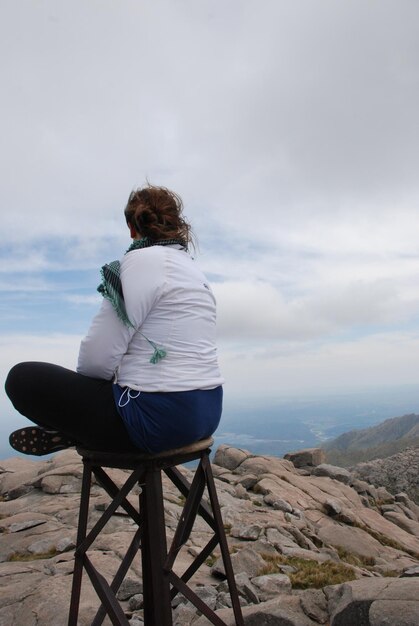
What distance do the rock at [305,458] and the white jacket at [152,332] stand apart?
79.3 ft

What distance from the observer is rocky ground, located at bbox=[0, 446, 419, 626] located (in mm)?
6227

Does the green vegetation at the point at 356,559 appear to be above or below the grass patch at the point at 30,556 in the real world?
below

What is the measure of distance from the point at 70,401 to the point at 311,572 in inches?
297

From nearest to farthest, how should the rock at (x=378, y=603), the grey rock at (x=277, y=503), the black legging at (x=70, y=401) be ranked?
the black legging at (x=70, y=401) < the rock at (x=378, y=603) < the grey rock at (x=277, y=503)

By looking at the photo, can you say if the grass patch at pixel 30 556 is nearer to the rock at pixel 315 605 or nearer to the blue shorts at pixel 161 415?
the rock at pixel 315 605

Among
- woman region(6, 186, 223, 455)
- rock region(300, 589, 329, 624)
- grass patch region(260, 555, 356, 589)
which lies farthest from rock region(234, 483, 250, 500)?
woman region(6, 186, 223, 455)

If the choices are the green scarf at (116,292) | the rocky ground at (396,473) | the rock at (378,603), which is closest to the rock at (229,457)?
the rocky ground at (396,473)

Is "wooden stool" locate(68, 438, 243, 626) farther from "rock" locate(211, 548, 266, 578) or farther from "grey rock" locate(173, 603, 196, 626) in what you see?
"rock" locate(211, 548, 266, 578)

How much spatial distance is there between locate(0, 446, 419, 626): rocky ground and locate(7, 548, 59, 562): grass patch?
3 centimetres

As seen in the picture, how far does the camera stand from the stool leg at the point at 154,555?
443 cm

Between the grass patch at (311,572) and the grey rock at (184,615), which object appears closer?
the grey rock at (184,615)

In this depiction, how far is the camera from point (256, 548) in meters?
11.1

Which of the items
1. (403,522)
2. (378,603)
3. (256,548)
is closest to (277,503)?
(256,548)

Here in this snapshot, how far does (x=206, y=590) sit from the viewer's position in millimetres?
7703
